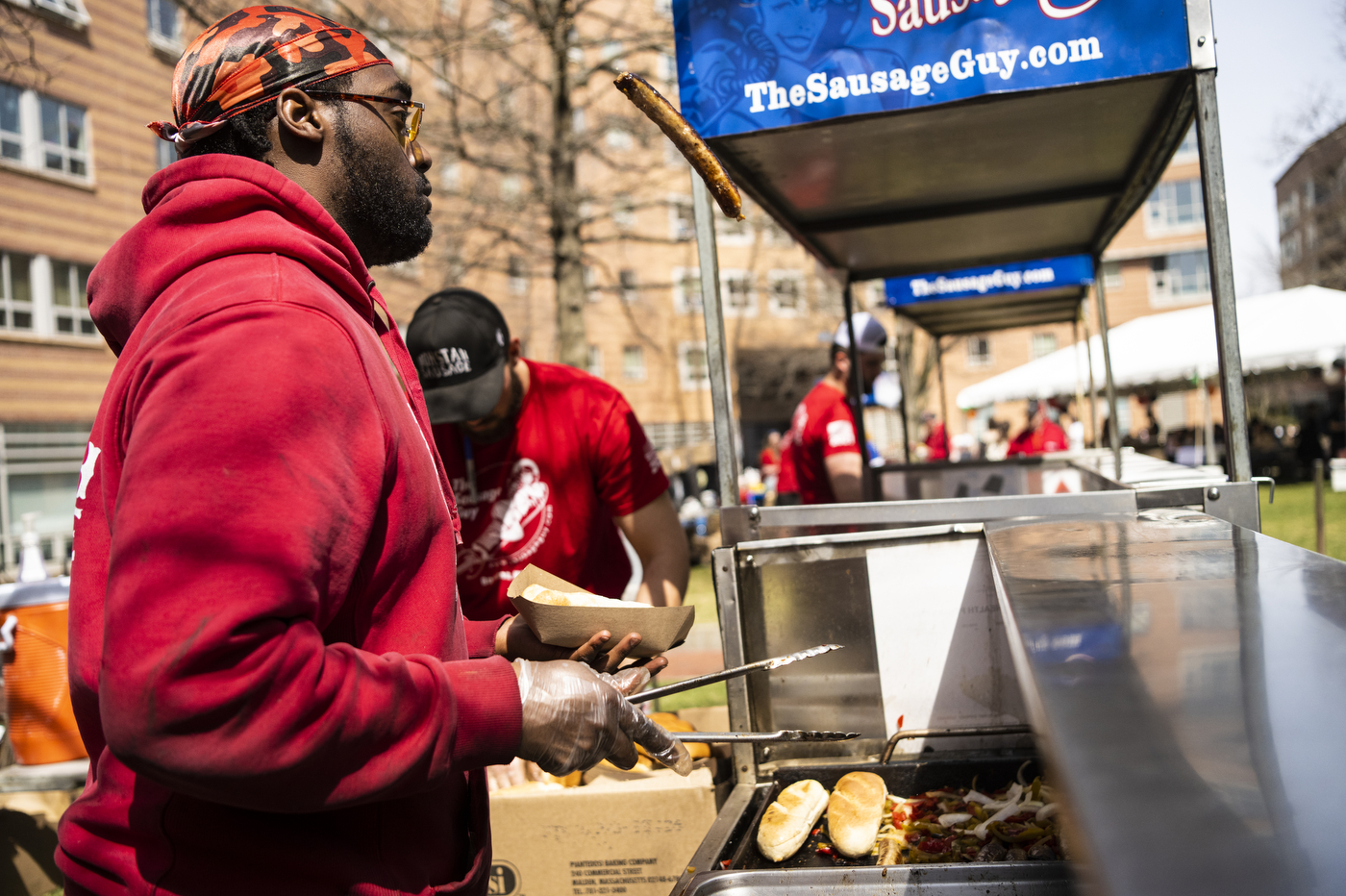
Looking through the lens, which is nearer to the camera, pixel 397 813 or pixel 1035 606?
pixel 1035 606

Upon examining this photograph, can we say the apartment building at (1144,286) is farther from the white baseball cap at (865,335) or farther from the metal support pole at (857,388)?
the metal support pole at (857,388)

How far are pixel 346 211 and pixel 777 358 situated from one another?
103 ft

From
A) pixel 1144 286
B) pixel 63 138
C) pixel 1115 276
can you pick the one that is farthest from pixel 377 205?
pixel 1115 276

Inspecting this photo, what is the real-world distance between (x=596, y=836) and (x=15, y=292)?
1949 centimetres

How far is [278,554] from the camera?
104 cm

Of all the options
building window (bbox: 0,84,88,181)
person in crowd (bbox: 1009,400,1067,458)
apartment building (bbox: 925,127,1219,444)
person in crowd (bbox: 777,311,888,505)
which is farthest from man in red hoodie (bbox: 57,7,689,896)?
apartment building (bbox: 925,127,1219,444)

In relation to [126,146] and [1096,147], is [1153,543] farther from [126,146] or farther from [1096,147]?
[126,146]

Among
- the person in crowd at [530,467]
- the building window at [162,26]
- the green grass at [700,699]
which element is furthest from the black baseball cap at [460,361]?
the building window at [162,26]

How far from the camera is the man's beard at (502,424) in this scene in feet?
11.0

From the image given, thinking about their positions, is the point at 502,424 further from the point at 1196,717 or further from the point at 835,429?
the point at 1196,717

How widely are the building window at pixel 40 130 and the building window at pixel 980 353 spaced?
1324 inches

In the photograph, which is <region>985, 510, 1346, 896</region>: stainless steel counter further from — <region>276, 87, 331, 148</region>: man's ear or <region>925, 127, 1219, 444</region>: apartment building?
<region>925, 127, 1219, 444</region>: apartment building

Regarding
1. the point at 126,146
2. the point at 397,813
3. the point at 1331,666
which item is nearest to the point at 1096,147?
the point at 1331,666

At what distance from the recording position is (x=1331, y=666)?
2.81 feet
